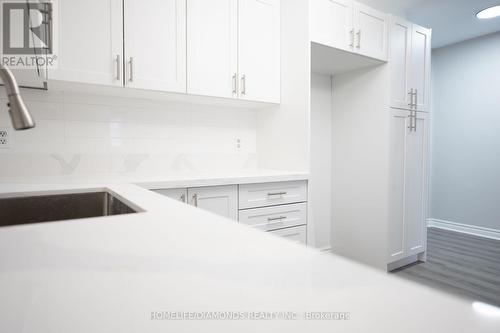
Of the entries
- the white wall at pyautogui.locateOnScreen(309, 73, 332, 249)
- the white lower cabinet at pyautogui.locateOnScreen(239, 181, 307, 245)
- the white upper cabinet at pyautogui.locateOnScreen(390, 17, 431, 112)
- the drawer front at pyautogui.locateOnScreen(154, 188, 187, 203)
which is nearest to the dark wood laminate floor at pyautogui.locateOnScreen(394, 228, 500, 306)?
the white wall at pyautogui.locateOnScreen(309, 73, 332, 249)

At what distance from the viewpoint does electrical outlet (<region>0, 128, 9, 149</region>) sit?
1729 mm

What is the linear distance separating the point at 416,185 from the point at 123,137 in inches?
103

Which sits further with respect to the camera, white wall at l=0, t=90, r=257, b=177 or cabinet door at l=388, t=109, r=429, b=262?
cabinet door at l=388, t=109, r=429, b=262

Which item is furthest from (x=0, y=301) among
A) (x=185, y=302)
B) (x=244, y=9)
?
(x=244, y=9)

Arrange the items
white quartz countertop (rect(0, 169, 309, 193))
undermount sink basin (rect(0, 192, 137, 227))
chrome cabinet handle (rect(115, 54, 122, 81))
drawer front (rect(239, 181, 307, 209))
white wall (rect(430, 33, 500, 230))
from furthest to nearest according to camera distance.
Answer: white wall (rect(430, 33, 500, 230)) → drawer front (rect(239, 181, 307, 209)) → chrome cabinet handle (rect(115, 54, 122, 81)) → white quartz countertop (rect(0, 169, 309, 193)) → undermount sink basin (rect(0, 192, 137, 227))

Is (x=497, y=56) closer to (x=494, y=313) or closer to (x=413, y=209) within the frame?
(x=413, y=209)

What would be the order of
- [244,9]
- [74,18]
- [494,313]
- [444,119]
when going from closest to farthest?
[494,313] < [74,18] < [244,9] < [444,119]

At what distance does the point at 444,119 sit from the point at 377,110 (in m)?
1.97

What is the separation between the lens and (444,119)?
3.95 metres

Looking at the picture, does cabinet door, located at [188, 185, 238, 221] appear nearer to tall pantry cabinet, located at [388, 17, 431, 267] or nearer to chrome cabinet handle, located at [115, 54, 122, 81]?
chrome cabinet handle, located at [115, 54, 122, 81]

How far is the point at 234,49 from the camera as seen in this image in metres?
2.16

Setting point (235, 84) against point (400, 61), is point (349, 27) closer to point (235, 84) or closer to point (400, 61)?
point (400, 61)

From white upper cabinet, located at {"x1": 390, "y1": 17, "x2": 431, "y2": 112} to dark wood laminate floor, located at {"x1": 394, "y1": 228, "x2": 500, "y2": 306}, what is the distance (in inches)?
57.9

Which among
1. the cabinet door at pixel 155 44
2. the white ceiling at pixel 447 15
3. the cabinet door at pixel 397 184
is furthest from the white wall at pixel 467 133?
the cabinet door at pixel 155 44
